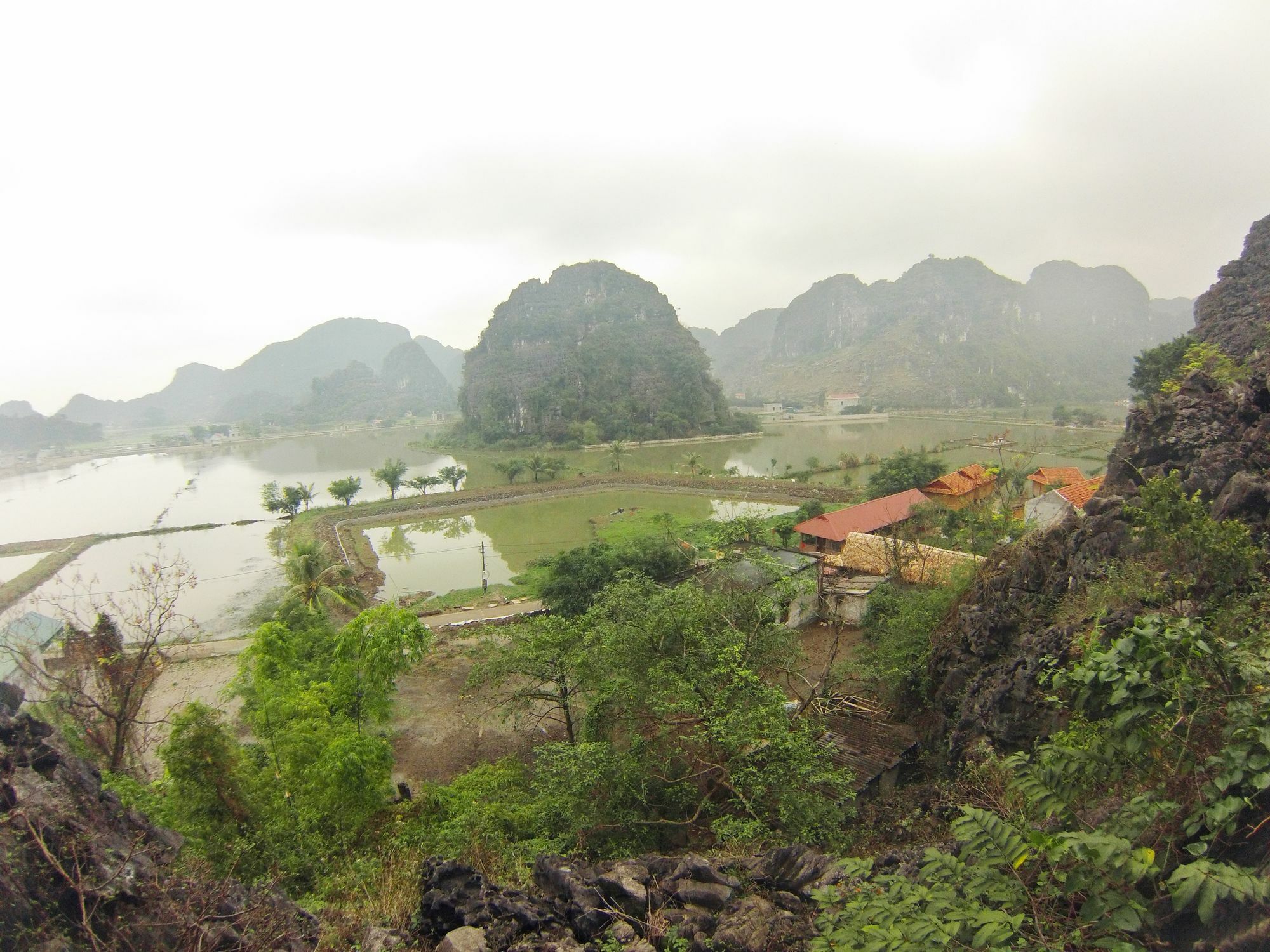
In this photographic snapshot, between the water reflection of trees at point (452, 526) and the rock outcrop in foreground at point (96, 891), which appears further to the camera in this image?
the water reflection of trees at point (452, 526)

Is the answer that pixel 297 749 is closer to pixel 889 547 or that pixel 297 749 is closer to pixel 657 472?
pixel 889 547

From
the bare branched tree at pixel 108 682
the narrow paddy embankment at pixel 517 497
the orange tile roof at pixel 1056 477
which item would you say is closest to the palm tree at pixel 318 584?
the bare branched tree at pixel 108 682

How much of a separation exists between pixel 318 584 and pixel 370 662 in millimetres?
8033

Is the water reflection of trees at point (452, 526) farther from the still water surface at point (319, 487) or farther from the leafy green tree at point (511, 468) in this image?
the leafy green tree at point (511, 468)

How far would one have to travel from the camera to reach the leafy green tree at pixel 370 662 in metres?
8.05

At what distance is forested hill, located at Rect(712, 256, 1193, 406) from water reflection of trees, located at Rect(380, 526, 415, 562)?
72.9 meters

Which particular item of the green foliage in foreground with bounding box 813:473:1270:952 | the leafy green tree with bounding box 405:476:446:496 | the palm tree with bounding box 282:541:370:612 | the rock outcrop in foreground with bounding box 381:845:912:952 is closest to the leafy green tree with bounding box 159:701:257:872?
the rock outcrop in foreground with bounding box 381:845:912:952

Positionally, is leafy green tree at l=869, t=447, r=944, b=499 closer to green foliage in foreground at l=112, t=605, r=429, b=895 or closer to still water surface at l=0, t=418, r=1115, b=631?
still water surface at l=0, t=418, r=1115, b=631

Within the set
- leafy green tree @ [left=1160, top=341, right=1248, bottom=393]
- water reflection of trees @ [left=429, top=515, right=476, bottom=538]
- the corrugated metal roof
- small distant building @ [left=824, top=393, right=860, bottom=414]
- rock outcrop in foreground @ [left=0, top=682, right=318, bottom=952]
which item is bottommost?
the corrugated metal roof

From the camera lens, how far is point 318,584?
49.1 ft

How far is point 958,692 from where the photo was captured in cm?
743

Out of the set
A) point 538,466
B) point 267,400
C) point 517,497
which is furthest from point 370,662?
point 267,400

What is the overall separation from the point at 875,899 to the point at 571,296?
97041 millimetres

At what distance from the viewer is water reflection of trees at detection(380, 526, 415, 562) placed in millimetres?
24078
